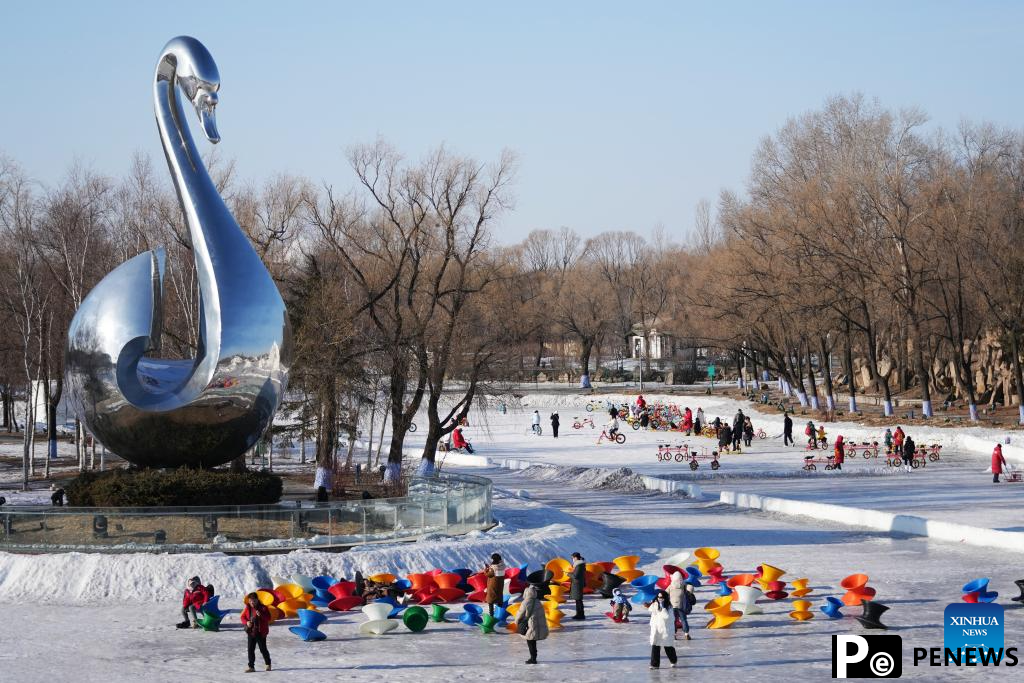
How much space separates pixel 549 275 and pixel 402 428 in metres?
75.0

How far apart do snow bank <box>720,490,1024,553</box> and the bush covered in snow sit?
1276 centimetres

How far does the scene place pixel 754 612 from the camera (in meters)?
17.4

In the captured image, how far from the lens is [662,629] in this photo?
1394 cm

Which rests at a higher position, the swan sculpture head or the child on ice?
the swan sculpture head

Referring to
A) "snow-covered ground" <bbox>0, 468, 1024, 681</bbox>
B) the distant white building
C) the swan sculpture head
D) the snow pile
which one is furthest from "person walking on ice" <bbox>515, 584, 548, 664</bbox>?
the distant white building

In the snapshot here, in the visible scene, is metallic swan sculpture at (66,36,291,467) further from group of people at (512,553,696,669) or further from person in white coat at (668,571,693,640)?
person in white coat at (668,571,693,640)

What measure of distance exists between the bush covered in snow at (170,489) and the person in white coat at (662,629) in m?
9.70

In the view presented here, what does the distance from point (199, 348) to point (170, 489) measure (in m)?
2.42

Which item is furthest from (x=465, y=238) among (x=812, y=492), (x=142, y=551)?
(x=142, y=551)

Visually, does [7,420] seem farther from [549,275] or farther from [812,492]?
[549,275]

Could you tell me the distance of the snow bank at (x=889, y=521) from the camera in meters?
23.5

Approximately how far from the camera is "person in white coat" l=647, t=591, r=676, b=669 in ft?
45.6

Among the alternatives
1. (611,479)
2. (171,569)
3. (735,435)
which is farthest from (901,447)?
(171,569)

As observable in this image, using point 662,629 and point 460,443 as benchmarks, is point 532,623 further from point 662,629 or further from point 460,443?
point 460,443
